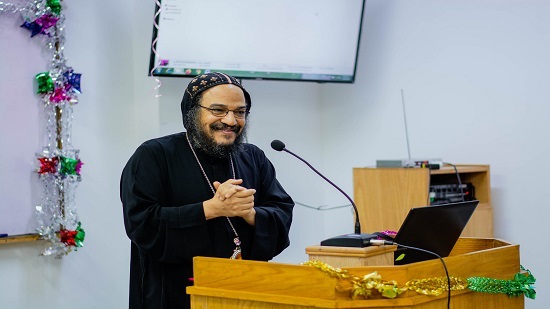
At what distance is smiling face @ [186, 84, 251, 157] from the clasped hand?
22 centimetres

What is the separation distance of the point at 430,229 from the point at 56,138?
2.66m

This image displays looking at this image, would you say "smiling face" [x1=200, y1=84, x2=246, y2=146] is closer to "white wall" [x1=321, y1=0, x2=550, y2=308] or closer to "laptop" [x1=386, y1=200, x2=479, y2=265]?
"laptop" [x1=386, y1=200, x2=479, y2=265]

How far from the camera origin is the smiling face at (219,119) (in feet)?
9.33

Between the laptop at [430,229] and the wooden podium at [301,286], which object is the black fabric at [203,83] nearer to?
the wooden podium at [301,286]

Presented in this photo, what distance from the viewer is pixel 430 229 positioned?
2441 mm

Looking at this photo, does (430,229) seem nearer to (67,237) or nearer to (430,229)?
(430,229)

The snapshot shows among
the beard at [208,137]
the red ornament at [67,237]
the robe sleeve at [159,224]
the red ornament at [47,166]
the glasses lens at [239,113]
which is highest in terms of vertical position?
the glasses lens at [239,113]

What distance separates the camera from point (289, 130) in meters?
5.85

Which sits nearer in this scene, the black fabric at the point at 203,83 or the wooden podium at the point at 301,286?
the wooden podium at the point at 301,286

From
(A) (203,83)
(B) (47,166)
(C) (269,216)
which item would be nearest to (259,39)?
(B) (47,166)

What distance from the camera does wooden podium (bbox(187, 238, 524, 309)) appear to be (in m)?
2.07

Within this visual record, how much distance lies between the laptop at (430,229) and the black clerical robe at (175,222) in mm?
619

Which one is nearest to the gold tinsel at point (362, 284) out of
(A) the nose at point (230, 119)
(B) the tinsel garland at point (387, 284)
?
(B) the tinsel garland at point (387, 284)

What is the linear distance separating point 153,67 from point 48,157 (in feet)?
2.78
